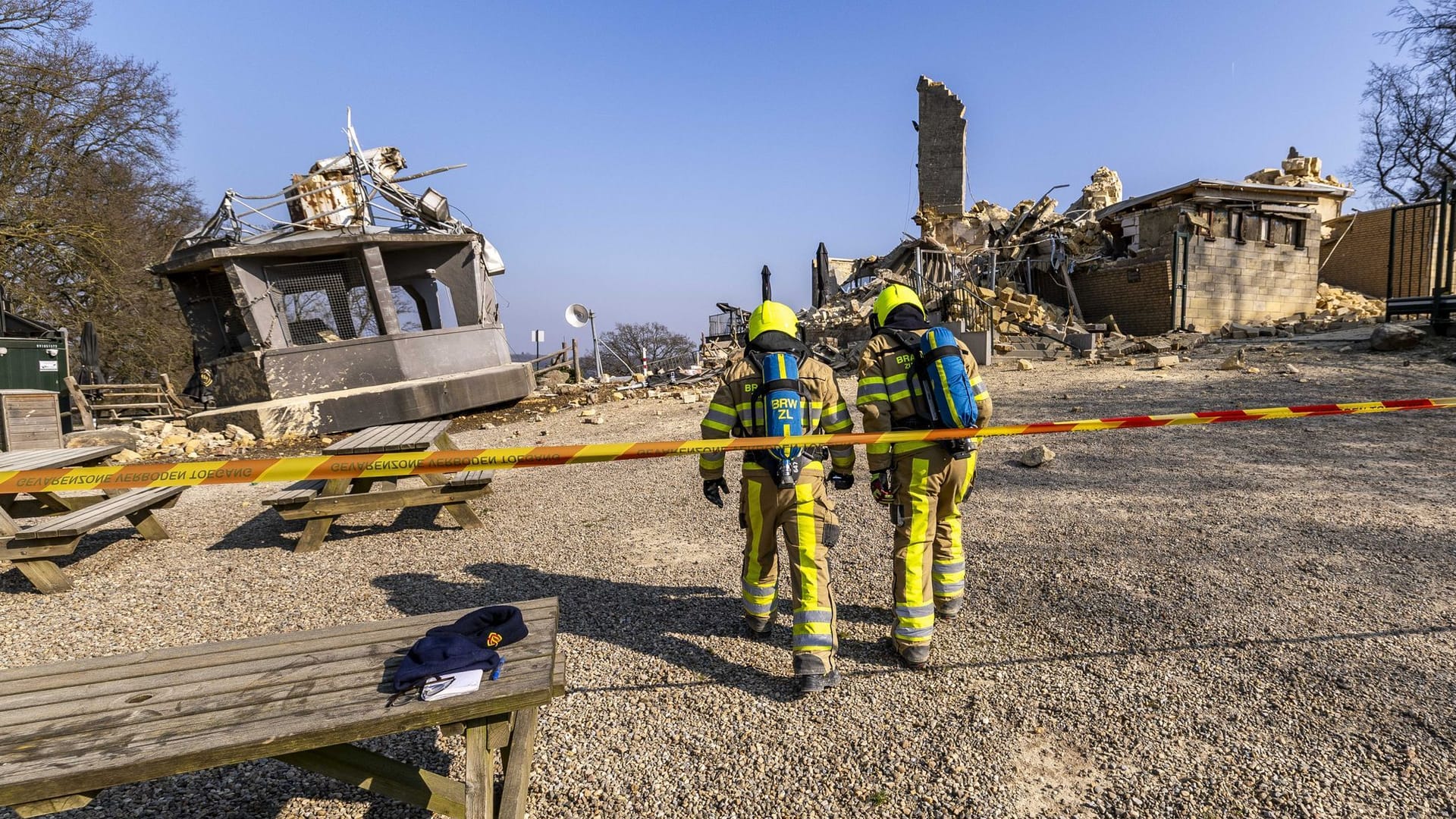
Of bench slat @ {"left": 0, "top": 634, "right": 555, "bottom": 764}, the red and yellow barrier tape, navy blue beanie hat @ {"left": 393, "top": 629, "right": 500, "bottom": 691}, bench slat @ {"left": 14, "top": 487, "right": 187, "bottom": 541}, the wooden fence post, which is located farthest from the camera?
the wooden fence post

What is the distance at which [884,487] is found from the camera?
338 cm

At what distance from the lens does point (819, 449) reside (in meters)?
3.28

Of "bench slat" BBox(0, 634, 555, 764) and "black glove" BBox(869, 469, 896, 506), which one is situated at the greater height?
"black glove" BBox(869, 469, 896, 506)

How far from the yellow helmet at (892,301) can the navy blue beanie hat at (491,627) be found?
2.29 meters

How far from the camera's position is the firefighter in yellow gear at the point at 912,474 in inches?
127

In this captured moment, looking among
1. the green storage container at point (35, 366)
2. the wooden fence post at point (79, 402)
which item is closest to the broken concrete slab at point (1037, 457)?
the green storage container at point (35, 366)

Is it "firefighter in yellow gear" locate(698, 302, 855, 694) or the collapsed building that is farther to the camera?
the collapsed building

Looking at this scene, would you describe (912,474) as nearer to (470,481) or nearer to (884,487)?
(884,487)

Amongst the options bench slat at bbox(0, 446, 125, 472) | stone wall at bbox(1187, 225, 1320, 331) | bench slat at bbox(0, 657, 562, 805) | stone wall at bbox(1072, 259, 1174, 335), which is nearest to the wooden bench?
bench slat at bbox(0, 657, 562, 805)

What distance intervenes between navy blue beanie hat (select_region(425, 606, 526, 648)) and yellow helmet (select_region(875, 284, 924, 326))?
2289mm

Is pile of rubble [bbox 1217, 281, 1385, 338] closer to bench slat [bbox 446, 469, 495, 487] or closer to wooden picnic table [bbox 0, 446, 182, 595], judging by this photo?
bench slat [bbox 446, 469, 495, 487]

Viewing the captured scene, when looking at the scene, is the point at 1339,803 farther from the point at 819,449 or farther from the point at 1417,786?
the point at 819,449

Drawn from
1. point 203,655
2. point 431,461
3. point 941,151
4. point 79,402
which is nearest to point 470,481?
point 431,461

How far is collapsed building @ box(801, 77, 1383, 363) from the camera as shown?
17469mm
